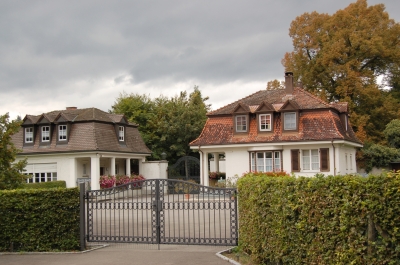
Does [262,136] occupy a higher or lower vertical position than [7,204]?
higher

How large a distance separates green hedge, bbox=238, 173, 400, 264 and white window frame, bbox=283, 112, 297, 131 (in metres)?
21.7

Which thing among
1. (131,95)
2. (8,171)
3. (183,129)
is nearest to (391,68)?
(183,129)

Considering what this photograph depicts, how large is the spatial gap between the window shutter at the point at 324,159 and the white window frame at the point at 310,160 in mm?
317

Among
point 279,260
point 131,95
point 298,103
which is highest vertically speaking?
point 131,95

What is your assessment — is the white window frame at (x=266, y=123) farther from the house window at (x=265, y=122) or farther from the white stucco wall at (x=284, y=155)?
the white stucco wall at (x=284, y=155)

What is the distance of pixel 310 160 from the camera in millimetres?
31844

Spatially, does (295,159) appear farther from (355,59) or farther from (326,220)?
(326,220)

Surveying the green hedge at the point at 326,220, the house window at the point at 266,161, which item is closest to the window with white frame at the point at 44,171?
the house window at the point at 266,161

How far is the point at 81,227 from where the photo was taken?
13.3m

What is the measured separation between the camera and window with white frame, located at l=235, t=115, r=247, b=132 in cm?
3353

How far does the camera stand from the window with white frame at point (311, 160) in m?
31.8

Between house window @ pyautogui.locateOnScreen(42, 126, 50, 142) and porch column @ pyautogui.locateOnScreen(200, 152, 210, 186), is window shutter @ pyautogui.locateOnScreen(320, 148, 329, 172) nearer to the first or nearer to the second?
porch column @ pyautogui.locateOnScreen(200, 152, 210, 186)

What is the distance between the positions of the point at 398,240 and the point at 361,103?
37.8 metres

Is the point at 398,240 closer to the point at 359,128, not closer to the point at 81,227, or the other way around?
the point at 81,227
